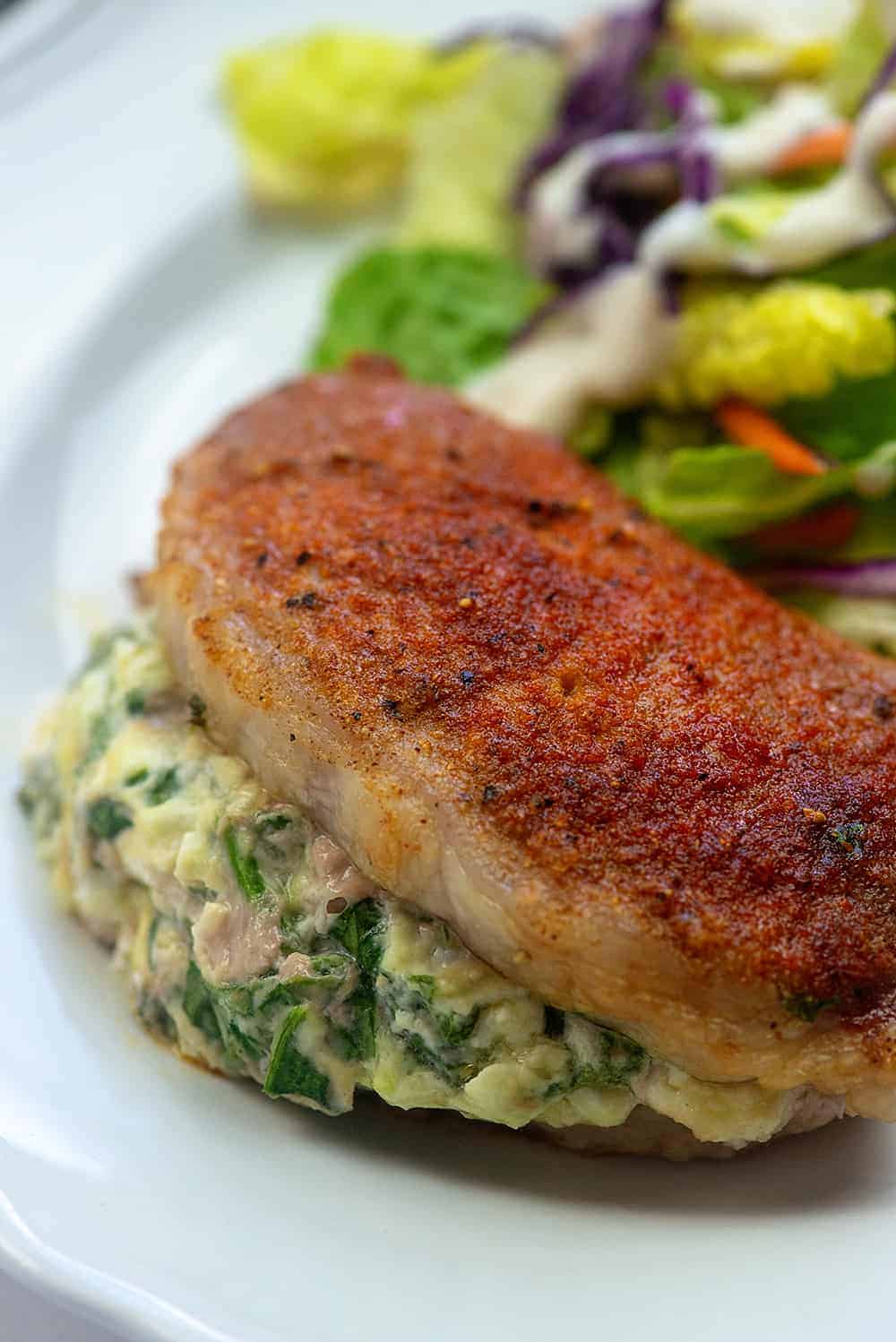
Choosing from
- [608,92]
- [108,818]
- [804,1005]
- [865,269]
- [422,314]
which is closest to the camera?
[804,1005]

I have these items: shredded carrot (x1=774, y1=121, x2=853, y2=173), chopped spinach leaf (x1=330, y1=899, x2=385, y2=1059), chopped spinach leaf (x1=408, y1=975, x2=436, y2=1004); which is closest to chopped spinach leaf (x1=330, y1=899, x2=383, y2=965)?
chopped spinach leaf (x1=330, y1=899, x2=385, y2=1059)

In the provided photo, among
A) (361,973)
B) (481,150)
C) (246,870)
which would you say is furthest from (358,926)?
(481,150)

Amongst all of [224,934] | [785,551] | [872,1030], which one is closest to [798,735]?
[872,1030]

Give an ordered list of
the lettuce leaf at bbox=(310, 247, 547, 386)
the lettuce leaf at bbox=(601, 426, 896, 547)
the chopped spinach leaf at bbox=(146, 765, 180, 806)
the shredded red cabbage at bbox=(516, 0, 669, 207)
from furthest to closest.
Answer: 1. the shredded red cabbage at bbox=(516, 0, 669, 207)
2. the lettuce leaf at bbox=(310, 247, 547, 386)
3. the lettuce leaf at bbox=(601, 426, 896, 547)
4. the chopped spinach leaf at bbox=(146, 765, 180, 806)

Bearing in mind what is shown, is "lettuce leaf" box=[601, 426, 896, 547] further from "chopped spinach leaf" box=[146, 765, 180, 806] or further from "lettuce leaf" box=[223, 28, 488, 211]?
"lettuce leaf" box=[223, 28, 488, 211]

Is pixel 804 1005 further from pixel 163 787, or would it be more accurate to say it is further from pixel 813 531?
pixel 813 531

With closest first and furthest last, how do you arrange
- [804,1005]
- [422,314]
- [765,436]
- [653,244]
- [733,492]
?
[804,1005]
[733,492]
[765,436]
[653,244]
[422,314]
